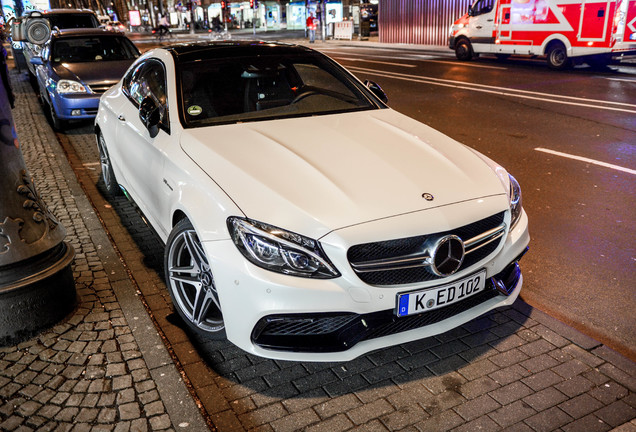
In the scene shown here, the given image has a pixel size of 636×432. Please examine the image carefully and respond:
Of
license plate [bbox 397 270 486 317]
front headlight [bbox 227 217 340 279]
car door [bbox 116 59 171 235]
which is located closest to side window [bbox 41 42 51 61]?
car door [bbox 116 59 171 235]

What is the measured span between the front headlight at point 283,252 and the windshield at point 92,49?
8.63m

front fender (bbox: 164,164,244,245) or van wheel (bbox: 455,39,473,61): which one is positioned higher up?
front fender (bbox: 164,164,244,245)

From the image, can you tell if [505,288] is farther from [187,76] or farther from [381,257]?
[187,76]

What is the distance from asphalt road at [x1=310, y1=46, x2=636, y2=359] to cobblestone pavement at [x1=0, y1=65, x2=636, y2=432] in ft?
1.50

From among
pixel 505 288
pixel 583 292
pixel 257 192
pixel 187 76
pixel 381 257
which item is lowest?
pixel 583 292

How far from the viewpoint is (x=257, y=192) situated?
10.4 feet

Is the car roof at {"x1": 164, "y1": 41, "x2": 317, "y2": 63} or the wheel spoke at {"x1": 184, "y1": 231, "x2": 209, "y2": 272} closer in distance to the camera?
the wheel spoke at {"x1": 184, "y1": 231, "x2": 209, "y2": 272}

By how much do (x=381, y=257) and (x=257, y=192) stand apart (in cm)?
75

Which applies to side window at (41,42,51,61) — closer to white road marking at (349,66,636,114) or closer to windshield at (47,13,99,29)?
windshield at (47,13,99,29)

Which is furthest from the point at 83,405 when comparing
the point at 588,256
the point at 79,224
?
the point at 588,256

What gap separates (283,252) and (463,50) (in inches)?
774

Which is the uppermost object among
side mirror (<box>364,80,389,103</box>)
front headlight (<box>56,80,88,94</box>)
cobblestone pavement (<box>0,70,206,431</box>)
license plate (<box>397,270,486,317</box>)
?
side mirror (<box>364,80,389,103</box>)

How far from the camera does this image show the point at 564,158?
7.57m

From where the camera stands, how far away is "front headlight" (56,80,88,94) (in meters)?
9.33
